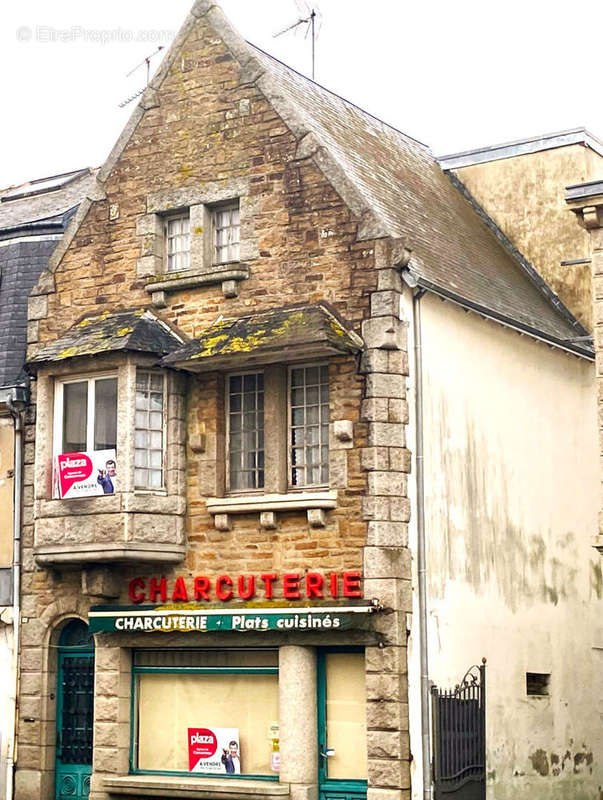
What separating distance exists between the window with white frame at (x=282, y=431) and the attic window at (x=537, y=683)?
4734 mm

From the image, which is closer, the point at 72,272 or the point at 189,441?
the point at 189,441

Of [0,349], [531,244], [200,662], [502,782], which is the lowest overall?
[502,782]

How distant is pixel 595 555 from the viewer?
73.4ft

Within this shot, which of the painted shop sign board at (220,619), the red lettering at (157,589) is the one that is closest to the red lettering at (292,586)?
the painted shop sign board at (220,619)

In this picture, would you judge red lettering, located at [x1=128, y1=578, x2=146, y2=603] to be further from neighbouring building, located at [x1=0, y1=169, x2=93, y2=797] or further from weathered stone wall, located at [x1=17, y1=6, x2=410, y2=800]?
neighbouring building, located at [x1=0, y1=169, x2=93, y2=797]

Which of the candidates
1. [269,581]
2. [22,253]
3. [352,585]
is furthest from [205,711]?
[22,253]

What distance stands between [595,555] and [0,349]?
9734mm

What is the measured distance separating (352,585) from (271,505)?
148 centimetres

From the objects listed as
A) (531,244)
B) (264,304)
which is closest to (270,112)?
(264,304)

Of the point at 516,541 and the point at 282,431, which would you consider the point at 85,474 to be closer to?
the point at 282,431

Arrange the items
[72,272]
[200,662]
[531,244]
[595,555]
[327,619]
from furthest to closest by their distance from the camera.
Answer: [531,244], [595,555], [72,272], [200,662], [327,619]

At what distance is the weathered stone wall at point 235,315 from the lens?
17.5 metres

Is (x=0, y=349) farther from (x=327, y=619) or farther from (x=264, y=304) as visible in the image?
(x=327, y=619)

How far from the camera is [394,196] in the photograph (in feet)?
67.4
